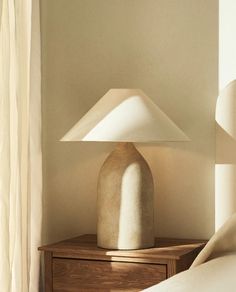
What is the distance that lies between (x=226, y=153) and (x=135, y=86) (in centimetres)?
46

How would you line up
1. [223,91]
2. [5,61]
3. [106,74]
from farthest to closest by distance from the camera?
[106,74] → [223,91] → [5,61]

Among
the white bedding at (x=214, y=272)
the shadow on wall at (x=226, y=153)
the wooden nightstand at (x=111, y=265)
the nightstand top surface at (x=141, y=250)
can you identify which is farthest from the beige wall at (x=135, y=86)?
the white bedding at (x=214, y=272)

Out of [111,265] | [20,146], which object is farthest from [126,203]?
[20,146]

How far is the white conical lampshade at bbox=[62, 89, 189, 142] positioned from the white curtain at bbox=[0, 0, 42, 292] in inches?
8.2

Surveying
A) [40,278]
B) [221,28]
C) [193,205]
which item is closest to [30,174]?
[40,278]

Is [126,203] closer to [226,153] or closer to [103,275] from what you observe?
[103,275]

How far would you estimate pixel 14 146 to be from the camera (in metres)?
2.59

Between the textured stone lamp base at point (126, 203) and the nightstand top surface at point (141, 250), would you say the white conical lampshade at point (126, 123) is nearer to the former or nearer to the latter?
the textured stone lamp base at point (126, 203)

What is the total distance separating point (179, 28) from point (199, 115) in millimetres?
354

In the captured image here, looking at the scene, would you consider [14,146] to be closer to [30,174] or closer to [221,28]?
[30,174]

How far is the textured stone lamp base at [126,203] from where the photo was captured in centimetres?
263

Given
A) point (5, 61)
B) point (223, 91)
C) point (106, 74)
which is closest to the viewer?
point (5, 61)

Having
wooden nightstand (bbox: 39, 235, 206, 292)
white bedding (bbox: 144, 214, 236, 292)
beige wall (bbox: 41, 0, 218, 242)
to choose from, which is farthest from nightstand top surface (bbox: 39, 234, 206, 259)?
white bedding (bbox: 144, 214, 236, 292)

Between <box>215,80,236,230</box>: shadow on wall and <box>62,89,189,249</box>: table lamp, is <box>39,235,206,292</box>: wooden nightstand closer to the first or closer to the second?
<box>62,89,189,249</box>: table lamp
